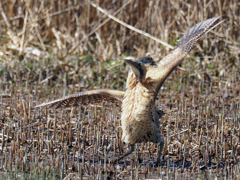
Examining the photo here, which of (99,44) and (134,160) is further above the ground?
(99,44)

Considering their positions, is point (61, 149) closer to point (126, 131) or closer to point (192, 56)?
point (126, 131)

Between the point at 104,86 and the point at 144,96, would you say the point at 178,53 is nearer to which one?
the point at 144,96

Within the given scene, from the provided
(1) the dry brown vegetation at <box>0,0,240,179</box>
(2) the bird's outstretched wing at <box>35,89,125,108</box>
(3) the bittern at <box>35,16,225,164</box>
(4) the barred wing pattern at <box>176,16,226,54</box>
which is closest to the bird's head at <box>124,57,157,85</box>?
(3) the bittern at <box>35,16,225,164</box>

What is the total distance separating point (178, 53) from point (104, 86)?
11.2 feet

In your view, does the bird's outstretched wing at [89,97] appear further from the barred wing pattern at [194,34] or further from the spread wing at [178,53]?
the barred wing pattern at [194,34]

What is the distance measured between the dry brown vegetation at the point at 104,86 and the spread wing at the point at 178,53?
2.84 ft

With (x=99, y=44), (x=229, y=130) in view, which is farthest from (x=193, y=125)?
(x=99, y=44)

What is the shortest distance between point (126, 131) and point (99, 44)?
566 cm

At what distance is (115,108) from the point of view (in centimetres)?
676

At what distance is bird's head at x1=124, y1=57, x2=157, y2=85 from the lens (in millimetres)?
4410

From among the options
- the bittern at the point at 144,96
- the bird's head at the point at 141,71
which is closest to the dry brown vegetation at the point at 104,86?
the bittern at the point at 144,96

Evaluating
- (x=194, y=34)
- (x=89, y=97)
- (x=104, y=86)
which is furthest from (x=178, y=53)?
(x=104, y=86)

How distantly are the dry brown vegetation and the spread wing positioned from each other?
0.86 metres

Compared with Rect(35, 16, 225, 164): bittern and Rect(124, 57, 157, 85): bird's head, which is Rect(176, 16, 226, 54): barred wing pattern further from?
Rect(124, 57, 157, 85): bird's head
